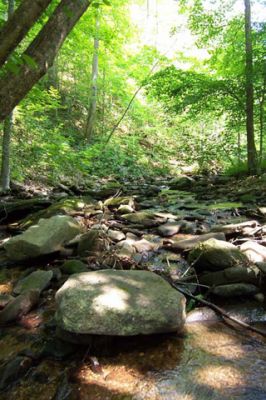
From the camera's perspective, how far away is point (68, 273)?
3529 mm

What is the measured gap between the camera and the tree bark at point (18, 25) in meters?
1.87

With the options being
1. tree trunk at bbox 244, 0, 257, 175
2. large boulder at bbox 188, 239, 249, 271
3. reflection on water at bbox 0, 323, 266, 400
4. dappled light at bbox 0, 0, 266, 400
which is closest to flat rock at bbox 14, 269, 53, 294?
dappled light at bbox 0, 0, 266, 400

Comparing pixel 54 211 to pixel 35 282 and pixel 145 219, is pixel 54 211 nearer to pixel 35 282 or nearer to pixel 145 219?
pixel 145 219

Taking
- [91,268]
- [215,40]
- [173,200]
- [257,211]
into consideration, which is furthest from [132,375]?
[215,40]

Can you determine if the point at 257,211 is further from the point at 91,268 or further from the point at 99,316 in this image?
the point at 99,316

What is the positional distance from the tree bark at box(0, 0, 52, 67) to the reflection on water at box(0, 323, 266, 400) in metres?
1.88

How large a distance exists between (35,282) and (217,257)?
178cm

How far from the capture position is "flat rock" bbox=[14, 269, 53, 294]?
3207 mm

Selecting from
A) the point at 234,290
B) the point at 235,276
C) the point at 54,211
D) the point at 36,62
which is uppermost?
the point at 36,62

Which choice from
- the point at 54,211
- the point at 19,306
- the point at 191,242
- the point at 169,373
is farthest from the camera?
the point at 54,211

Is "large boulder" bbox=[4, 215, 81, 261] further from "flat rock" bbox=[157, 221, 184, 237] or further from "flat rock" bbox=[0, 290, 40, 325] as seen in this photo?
"flat rock" bbox=[157, 221, 184, 237]

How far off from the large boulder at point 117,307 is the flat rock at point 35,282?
0.67m

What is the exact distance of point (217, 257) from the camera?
330 centimetres

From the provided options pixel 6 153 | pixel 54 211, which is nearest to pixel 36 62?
pixel 54 211
